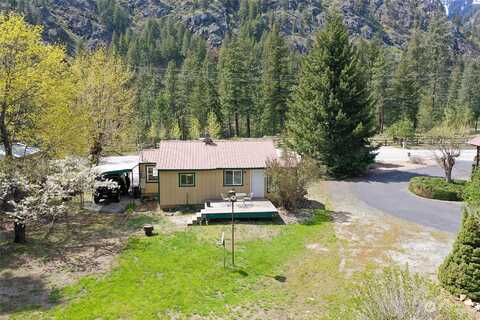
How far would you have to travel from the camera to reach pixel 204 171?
23.0m

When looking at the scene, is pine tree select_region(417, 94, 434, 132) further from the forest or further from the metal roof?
the metal roof

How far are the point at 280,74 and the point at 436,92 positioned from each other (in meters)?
40.9

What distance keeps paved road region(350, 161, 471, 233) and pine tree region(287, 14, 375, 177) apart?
101 inches

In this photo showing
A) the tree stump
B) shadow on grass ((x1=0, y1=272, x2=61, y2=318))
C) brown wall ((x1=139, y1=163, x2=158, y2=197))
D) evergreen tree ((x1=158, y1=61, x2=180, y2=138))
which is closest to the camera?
shadow on grass ((x1=0, y1=272, x2=61, y2=318))

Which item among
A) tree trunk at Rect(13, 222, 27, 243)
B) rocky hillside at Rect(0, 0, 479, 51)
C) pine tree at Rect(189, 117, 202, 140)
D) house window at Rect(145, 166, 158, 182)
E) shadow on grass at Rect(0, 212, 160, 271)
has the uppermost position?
rocky hillside at Rect(0, 0, 479, 51)

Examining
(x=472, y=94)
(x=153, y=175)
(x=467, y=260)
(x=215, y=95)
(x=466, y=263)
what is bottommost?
(x=466, y=263)

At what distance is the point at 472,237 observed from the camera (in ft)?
41.5

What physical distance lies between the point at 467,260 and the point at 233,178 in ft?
44.3

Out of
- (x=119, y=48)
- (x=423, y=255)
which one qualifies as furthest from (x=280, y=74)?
(x=119, y=48)

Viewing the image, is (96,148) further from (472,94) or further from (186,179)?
(472,94)

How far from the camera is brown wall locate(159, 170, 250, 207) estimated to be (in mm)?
22828

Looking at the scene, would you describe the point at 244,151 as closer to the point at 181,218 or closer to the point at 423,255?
the point at 181,218

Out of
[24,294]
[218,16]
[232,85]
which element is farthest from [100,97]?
[218,16]

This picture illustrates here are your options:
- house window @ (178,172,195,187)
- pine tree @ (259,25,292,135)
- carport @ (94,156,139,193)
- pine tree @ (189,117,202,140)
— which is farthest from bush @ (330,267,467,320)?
pine tree @ (259,25,292,135)
